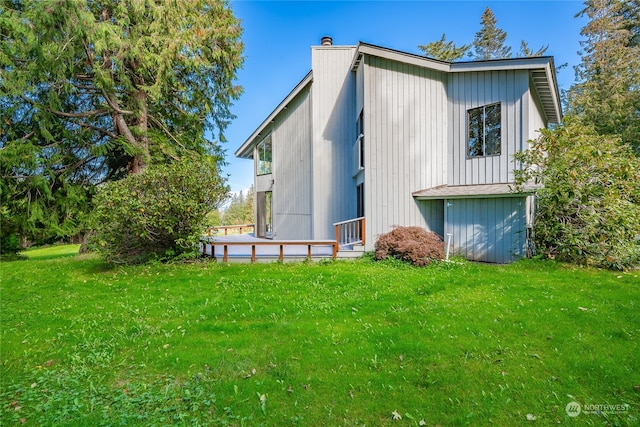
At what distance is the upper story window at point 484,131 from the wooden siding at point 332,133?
432 cm

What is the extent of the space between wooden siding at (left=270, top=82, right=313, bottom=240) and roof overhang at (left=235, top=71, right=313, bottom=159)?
274 millimetres

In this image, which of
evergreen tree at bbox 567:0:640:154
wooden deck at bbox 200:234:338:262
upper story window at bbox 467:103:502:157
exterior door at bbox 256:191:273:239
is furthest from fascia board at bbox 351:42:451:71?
evergreen tree at bbox 567:0:640:154

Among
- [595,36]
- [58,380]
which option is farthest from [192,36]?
[595,36]

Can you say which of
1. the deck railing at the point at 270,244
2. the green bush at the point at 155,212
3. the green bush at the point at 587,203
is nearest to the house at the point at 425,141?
the green bush at the point at 587,203

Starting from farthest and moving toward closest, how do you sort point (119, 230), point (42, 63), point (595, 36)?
point (595, 36)
point (42, 63)
point (119, 230)

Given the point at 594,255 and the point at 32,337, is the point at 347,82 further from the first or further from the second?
the point at 32,337

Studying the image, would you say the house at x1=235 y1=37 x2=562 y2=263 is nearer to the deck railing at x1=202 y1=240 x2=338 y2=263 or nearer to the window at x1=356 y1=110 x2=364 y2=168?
the window at x1=356 y1=110 x2=364 y2=168

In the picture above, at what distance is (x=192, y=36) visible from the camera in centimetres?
1216

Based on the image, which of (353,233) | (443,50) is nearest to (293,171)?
(353,233)

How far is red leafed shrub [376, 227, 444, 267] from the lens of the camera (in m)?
8.38

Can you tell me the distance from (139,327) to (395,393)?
3.70m

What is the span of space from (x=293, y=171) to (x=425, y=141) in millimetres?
→ 5949

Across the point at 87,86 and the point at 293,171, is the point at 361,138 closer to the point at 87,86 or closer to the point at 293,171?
the point at 293,171

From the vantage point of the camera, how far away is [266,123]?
15.1 m
